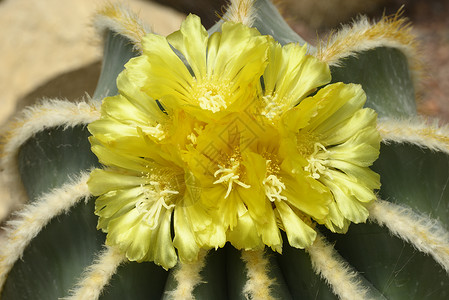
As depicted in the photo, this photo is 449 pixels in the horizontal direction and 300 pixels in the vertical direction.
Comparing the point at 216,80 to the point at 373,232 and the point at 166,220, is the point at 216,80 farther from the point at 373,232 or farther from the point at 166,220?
the point at 373,232

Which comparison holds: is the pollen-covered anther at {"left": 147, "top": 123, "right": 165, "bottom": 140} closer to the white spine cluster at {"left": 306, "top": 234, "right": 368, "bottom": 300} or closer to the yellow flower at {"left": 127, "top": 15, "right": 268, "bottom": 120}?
the yellow flower at {"left": 127, "top": 15, "right": 268, "bottom": 120}

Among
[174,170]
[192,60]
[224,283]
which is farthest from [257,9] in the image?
[224,283]

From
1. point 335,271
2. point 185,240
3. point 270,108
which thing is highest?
point 270,108

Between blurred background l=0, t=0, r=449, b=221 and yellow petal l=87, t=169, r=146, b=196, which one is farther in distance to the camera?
blurred background l=0, t=0, r=449, b=221

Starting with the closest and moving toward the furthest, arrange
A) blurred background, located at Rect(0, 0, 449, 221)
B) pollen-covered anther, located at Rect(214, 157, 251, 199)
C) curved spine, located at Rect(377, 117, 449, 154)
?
pollen-covered anther, located at Rect(214, 157, 251, 199), curved spine, located at Rect(377, 117, 449, 154), blurred background, located at Rect(0, 0, 449, 221)

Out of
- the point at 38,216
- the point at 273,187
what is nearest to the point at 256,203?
the point at 273,187

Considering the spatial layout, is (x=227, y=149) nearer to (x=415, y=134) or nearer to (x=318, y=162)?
(x=318, y=162)

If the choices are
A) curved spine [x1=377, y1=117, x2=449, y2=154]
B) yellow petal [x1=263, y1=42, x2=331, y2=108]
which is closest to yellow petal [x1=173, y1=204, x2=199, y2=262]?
yellow petal [x1=263, y1=42, x2=331, y2=108]
